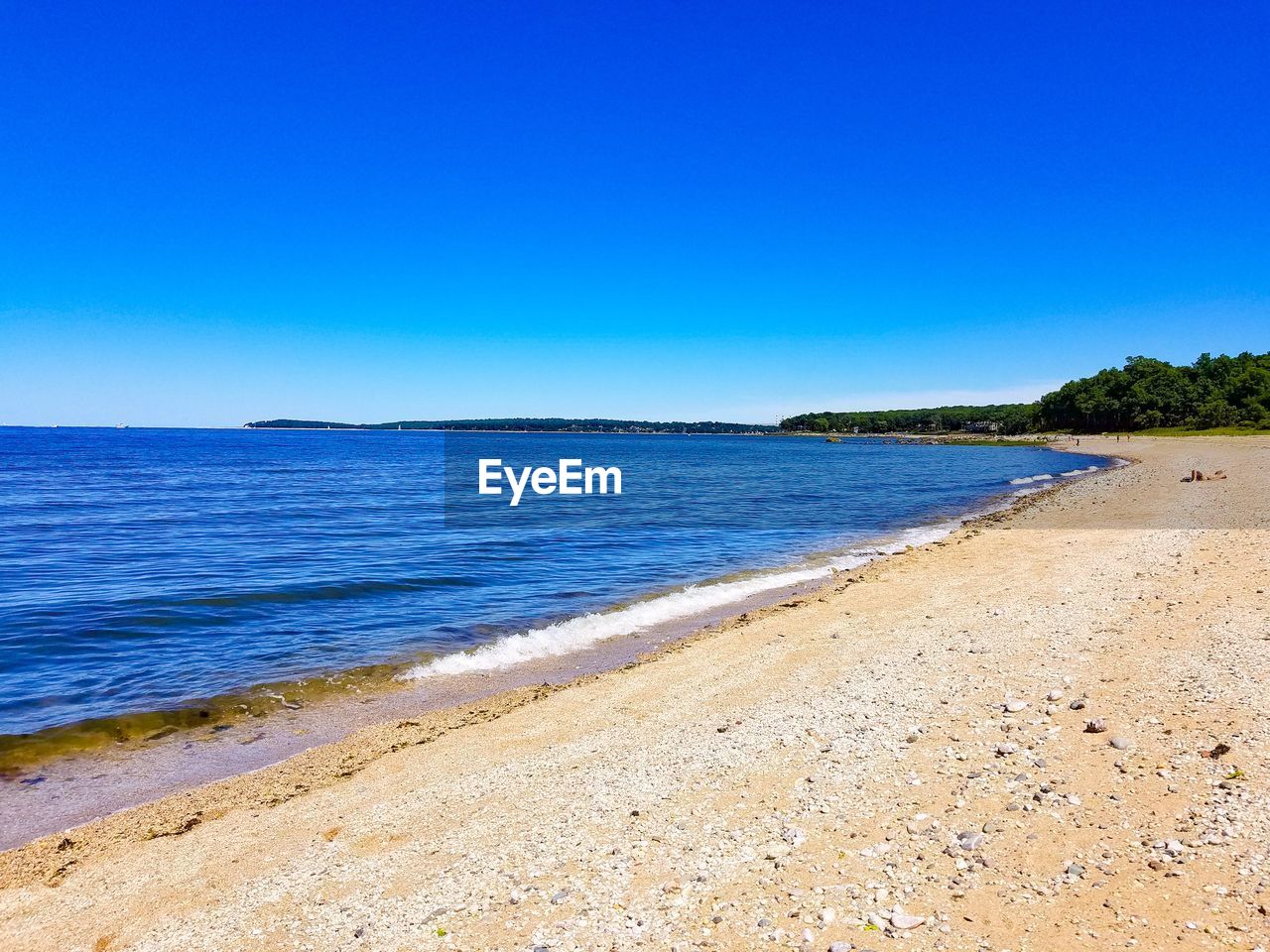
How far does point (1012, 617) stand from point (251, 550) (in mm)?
23587

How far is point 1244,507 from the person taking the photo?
24922mm

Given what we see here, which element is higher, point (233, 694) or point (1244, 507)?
point (1244, 507)

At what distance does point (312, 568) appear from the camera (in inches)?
830

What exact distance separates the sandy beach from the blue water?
443 cm

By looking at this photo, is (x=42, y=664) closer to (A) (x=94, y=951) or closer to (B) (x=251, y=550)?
(A) (x=94, y=951)

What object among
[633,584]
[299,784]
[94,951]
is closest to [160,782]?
[299,784]

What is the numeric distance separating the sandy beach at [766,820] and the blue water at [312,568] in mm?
4427

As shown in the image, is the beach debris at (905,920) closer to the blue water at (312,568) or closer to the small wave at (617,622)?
Answer: the small wave at (617,622)

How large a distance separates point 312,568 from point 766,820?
18.8 meters

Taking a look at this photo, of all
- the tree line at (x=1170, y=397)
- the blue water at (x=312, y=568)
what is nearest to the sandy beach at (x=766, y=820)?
the blue water at (x=312, y=568)

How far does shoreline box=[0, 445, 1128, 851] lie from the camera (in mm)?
8164

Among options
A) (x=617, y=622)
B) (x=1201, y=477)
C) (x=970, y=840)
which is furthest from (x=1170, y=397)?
(x=970, y=840)

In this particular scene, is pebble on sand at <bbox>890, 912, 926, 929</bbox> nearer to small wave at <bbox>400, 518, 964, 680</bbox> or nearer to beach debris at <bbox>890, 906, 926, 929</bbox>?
beach debris at <bbox>890, 906, 926, 929</bbox>

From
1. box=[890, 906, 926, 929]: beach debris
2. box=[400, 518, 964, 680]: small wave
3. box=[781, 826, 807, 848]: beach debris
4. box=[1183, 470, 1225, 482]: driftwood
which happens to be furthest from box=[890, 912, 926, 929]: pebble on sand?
box=[1183, 470, 1225, 482]: driftwood
